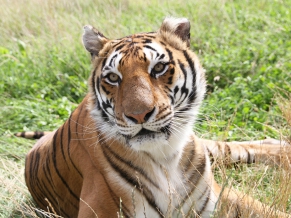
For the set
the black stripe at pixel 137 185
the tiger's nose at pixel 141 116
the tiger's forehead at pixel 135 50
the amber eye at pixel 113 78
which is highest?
the tiger's forehead at pixel 135 50

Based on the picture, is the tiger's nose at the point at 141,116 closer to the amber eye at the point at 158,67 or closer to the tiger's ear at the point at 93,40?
the amber eye at the point at 158,67

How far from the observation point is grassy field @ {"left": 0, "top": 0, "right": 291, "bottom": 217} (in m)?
4.32

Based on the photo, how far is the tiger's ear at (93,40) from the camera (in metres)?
3.21

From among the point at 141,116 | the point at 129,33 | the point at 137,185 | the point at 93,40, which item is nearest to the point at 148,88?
the point at 141,116

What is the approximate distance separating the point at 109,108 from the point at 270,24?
12.4 feet

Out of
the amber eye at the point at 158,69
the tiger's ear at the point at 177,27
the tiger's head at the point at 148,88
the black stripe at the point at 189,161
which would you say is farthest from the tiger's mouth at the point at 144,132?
the tiger's ear at the point at 177,27

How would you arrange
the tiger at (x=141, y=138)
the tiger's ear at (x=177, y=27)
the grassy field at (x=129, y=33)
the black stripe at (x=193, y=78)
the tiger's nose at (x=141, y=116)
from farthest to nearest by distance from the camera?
the grassy field at (x=129, y=33) → the tiger's ear at (x=177, y=27) → the black stripe at (x=193, y=78) → the tiger at (x=141, y=138) → the tiger's nose at (x=141, y=116)

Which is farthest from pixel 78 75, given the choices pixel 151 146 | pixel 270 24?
pixel 151 146

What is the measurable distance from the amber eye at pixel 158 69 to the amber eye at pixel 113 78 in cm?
19

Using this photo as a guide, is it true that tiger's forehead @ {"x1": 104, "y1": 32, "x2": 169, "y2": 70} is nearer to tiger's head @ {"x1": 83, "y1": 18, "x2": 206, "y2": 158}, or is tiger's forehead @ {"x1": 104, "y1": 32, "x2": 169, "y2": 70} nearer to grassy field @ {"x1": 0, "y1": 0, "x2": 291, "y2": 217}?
tiger's head @ {"x1": 83, "y1": 18, "x2": 206, "y2": 158}

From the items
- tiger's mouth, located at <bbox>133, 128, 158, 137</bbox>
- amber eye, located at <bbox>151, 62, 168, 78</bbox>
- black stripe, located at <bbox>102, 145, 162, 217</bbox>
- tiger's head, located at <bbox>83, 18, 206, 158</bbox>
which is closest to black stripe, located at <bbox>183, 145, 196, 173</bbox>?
tiger's head, located at <bbox>83, 18, 206, 158</bbox>

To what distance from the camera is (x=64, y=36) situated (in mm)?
6828

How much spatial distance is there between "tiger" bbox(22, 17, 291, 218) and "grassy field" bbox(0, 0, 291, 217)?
1.43 feet

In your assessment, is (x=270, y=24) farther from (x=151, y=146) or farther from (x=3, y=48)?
(x=151, y=146)
